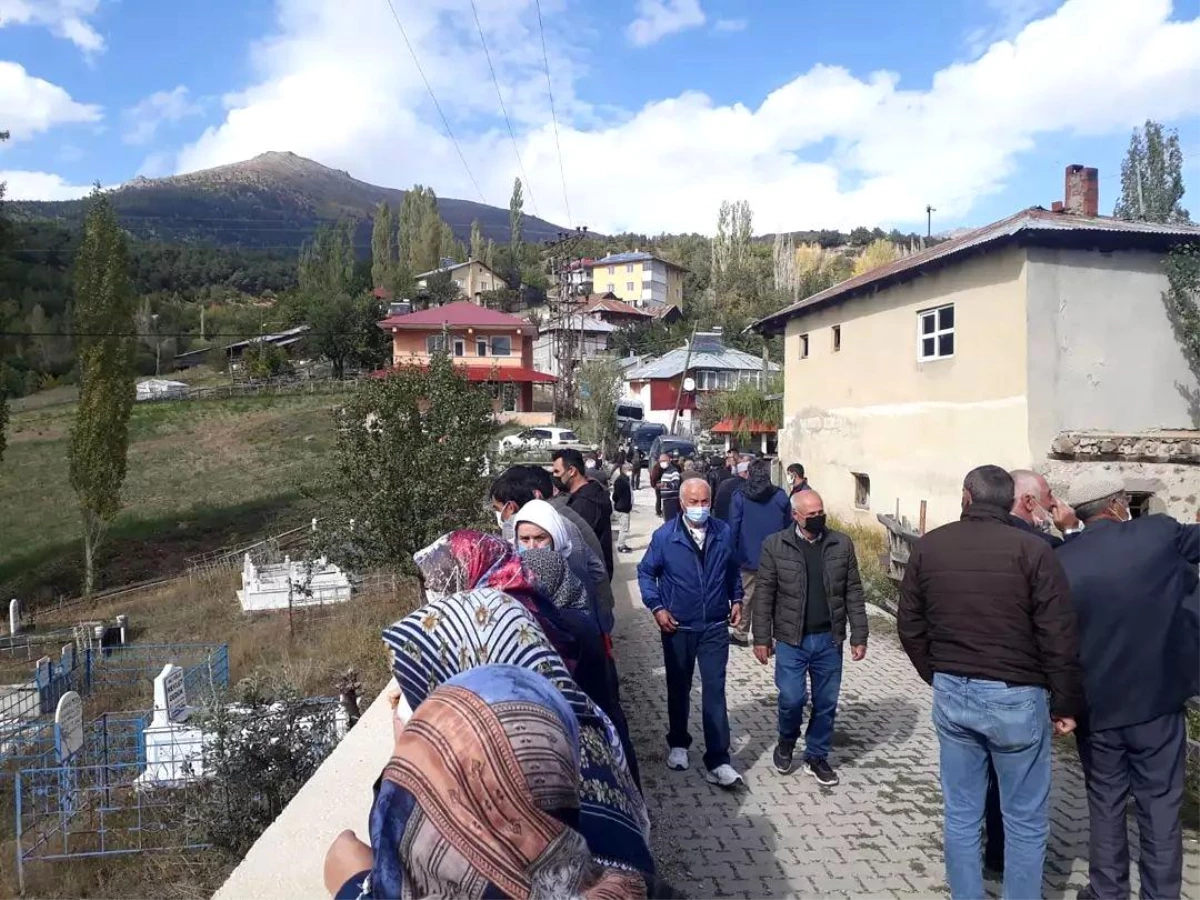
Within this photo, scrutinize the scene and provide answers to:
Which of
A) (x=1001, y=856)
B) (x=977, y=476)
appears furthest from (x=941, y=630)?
(x=1001, y=856)

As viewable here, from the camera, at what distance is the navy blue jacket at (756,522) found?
763 centimetres

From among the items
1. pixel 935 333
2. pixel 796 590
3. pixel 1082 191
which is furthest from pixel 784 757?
pixel 1082 191

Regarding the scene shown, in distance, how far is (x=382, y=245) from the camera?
96125mm

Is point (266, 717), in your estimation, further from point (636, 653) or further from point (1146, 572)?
point (1146, 572)

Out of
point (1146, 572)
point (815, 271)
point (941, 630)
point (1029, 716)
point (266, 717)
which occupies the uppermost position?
point (815, 271)

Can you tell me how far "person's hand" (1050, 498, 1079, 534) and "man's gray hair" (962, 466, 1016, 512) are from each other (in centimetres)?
66

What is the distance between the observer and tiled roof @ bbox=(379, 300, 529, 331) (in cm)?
4369

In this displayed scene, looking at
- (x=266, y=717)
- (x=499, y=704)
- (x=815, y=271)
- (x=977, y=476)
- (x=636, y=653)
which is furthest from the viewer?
(x=815, y=271)

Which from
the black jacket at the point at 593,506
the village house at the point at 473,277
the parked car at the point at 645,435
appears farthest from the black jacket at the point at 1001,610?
the village house at the point at 473,277

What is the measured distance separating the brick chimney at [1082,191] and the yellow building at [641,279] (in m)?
72.3

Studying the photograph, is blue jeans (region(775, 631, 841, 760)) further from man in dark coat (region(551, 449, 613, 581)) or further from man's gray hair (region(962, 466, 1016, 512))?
man's gray hair (region(962, 466, 1016, 512))

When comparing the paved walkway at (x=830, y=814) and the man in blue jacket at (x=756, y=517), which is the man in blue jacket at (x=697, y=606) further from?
the man in blue jacket at (x=756, y=517)

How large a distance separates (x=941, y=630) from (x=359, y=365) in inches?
2161

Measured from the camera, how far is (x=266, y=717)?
5.10 meters
